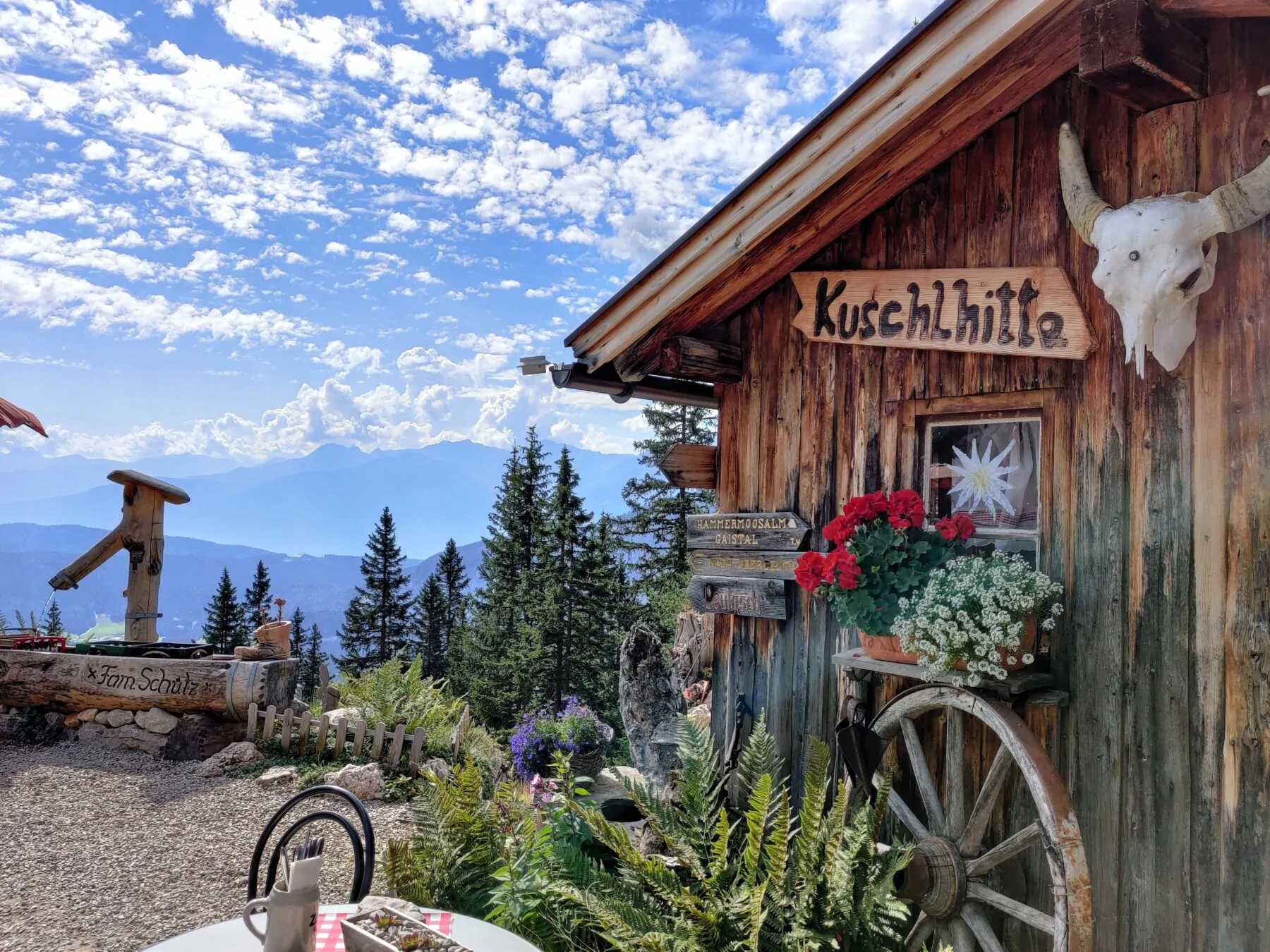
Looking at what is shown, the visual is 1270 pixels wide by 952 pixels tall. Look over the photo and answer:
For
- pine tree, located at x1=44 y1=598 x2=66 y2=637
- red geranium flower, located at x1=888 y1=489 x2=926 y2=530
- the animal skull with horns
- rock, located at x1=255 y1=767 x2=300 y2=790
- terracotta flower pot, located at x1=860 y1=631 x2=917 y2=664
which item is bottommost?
rock, located at x1=255 y1=767 x2=300 y2=790

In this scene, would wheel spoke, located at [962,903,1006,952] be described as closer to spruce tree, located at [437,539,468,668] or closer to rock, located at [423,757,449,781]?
rock, located at [423,757,449,781]

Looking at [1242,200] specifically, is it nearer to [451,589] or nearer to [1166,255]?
[1166,255]

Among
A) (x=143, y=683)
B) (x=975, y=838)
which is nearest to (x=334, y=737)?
(x=143, y=683)

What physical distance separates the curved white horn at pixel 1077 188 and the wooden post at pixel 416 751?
658cm

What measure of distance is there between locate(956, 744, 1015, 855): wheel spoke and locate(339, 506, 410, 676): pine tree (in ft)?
78.4

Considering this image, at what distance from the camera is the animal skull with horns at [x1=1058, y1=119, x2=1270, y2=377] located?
8.24ft

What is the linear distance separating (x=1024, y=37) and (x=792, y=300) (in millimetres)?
1522

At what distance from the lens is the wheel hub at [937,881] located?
3133mm

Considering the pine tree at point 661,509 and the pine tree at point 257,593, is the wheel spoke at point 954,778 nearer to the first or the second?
the pine tree at point 661,509

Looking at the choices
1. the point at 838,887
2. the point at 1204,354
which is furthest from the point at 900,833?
the point at 1204,354

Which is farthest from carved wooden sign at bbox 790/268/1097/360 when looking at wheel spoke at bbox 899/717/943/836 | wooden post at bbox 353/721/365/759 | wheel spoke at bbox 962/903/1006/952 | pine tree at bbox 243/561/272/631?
pine tree at bbox 243/561/272/631

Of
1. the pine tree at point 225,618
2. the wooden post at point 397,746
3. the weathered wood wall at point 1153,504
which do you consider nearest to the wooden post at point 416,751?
the wooden post at point 397,746

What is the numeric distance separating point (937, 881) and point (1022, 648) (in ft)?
3.37

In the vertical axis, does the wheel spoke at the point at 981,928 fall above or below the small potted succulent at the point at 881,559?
below
